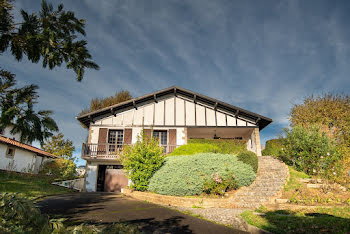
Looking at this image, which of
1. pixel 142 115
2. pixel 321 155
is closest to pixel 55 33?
pixel 321 155

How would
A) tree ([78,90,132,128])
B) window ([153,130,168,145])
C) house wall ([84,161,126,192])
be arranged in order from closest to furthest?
house wall ([84,161,126,192])
window ([153,130,168,145])
tree ([78,90,132,128])

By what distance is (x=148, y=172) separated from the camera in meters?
10.6

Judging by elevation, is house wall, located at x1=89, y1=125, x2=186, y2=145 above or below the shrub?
above

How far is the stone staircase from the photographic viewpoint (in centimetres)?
795

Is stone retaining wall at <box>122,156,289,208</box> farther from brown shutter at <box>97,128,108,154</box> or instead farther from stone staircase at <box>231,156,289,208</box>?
brown shutter at <box>97,128,108,154</box>

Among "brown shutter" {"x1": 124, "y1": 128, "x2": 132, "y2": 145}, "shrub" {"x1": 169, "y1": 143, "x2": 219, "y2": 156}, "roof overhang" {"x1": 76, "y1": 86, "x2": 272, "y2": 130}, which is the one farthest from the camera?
"roof overhang" {"x1": 76, "y1": 86, "x2": 272, "y2": 130}

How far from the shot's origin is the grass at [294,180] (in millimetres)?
8836

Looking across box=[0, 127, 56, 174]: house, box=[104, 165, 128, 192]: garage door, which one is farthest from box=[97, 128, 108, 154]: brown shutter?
box=[0, 127, 56, 174]: house

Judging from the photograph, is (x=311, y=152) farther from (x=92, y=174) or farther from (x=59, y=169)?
(x=59, y=169)

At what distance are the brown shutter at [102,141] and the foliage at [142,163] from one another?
5939mm

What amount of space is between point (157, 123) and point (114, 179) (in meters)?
5.39

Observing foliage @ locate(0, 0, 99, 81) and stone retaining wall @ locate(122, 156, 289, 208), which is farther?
stone retaining wall @ locate(122, 156, 289, 208)

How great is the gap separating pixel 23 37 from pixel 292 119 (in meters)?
21.0

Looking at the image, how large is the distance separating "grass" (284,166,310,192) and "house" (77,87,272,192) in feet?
17.2
